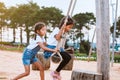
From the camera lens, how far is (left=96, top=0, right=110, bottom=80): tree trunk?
6.68m

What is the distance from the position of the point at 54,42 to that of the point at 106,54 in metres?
0.94

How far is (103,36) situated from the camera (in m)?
6.75

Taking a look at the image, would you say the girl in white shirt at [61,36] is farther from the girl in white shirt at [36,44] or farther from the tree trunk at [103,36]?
the tree trunk at [103,36]

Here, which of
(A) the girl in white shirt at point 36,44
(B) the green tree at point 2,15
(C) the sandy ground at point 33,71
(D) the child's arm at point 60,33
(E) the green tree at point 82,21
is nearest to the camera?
(D) the child's arm at point 60,33

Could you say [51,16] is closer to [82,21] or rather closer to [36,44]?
[82,21]

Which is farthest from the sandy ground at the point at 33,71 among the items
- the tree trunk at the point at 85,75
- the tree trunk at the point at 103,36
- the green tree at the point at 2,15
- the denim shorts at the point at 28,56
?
the green tree at the point at 2,15

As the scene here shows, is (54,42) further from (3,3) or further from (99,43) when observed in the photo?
(3,3)

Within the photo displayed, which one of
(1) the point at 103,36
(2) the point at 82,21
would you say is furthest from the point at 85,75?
(2) the point at 82,21

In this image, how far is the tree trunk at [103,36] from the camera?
21.9ft

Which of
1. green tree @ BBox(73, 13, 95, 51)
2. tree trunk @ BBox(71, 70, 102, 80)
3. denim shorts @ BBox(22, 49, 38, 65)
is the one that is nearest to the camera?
tree trunk @ BBox(71, 70, 102, 80)

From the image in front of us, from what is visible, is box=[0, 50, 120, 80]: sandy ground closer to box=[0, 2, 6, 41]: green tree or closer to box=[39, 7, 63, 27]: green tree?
box=[39, 7, 63, 27]: green tree

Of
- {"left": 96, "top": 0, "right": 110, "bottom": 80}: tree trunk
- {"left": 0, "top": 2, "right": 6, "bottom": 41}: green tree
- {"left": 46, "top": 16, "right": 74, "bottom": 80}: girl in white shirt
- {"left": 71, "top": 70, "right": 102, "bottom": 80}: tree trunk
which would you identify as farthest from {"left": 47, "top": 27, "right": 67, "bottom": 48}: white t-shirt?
{"left": 0, "top": 2, "right": 6, "bottom": 41}: green tree

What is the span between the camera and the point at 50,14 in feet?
171

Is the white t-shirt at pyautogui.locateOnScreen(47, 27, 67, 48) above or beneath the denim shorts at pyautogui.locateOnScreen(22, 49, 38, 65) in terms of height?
above
